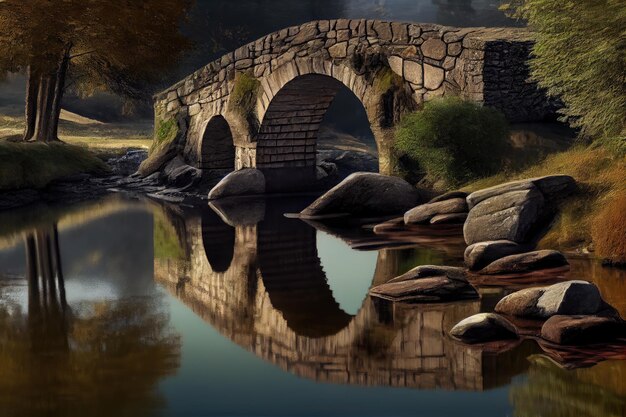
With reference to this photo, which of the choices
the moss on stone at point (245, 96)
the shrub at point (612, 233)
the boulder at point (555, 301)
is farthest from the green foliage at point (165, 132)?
the boulder at point (555, 301)

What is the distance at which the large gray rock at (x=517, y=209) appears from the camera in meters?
14.7

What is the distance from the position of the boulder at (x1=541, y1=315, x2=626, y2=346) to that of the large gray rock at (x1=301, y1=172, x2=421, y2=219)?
9714 millimetres

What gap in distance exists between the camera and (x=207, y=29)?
4453 centimetres

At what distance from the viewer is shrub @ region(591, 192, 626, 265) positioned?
1316cm

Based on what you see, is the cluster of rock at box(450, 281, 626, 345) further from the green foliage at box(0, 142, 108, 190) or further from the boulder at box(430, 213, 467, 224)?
the green foliage at box(0, 142, 108, 190)

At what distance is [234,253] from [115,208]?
751 cm

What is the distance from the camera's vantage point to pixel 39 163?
26484 millimetres

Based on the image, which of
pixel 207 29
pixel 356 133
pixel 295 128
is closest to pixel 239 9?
pixel 207 29

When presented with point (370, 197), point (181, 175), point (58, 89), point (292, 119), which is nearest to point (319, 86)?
point (292, 119)

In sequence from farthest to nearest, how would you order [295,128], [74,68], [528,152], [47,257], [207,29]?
[207,29] < [74,68] < [295,128] < [528,152] < [47,257]

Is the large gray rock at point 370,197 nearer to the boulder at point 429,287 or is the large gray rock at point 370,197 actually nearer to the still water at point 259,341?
the still water at point 259,341

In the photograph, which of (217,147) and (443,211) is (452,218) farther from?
(217,147)

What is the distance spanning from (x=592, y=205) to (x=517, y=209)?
1060 millimetres

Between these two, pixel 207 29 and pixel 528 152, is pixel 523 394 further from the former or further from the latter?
pixel 207 29
